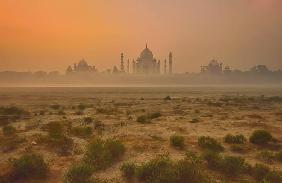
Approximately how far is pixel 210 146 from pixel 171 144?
1.94 m

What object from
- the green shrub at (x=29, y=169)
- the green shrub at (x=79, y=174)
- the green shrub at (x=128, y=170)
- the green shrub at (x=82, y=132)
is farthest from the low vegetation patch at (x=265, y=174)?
the green shrub at (x=82, y=132)

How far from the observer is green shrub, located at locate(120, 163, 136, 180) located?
13922 millimetres

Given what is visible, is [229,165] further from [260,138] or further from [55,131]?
[55,131]

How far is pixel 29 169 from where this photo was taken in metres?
14.1

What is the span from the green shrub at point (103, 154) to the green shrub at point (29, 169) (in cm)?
186

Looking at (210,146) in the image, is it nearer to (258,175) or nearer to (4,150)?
(258,175)

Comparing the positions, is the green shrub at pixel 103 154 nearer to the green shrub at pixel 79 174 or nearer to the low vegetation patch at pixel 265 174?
the green shrub at pixel 79 174

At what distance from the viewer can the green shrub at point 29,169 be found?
14.0 metres

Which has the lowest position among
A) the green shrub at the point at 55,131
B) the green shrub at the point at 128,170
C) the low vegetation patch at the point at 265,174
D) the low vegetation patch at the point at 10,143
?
the low vegetation patch at the point at 265,174

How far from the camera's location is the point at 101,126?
25.8 metres

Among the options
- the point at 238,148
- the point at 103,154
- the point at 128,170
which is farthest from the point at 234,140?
the point at 128,170

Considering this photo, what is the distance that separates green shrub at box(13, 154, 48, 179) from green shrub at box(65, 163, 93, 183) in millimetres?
1083

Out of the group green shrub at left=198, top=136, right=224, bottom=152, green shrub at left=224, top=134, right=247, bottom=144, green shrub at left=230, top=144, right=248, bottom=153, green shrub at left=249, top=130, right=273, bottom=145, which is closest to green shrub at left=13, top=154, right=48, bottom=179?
green shrub at left=198, top=136, right=224, bottom=152

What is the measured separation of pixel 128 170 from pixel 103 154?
1923 mm
